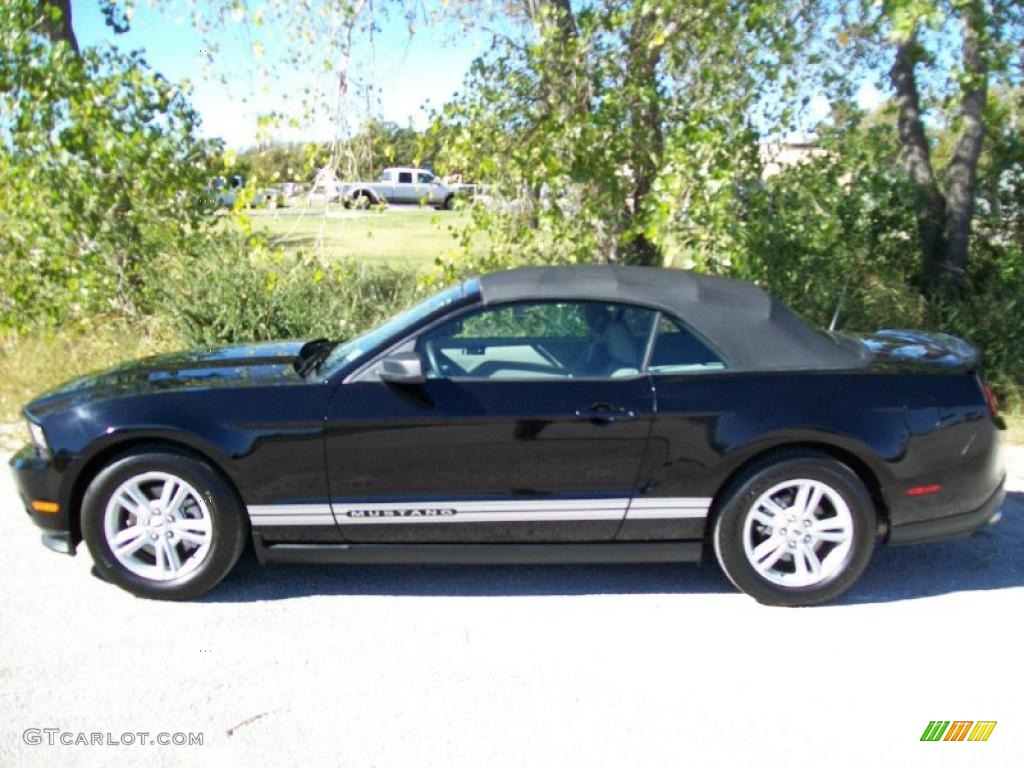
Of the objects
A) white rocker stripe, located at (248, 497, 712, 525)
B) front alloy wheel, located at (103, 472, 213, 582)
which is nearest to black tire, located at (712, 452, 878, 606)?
white rocker stripe, located at (248, 497, 712, 525)

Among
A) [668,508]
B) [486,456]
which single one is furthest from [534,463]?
[668,508]

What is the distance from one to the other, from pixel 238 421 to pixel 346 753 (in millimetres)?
1625

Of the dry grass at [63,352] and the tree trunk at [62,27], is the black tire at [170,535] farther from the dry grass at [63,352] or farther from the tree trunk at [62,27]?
the tree trunk at [62,27]

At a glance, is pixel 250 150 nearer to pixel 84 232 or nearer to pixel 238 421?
pixel 84 232

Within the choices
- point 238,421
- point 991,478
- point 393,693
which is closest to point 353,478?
point 238,421

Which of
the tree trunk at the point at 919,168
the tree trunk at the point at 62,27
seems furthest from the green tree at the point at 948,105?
the tree trunk at the point at 62,27

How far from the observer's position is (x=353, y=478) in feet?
14.2

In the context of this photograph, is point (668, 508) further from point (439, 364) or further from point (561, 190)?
point (561, 190)

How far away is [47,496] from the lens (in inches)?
171

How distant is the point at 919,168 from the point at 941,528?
6.55 metres

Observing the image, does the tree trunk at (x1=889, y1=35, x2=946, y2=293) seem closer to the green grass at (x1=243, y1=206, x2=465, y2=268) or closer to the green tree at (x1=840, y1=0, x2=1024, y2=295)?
the green tree at (x1=840, y1=0, x2=1024, y2=295)

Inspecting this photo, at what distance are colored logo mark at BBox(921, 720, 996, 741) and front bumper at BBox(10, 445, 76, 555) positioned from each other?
3542mm

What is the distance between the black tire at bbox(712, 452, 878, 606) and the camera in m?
4.35

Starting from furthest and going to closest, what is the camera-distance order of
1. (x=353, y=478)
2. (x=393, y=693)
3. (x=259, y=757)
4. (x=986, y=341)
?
(x=986, y=341) → (x=353, y=478) → (x=393, y=693) → (x=259, y=757)
